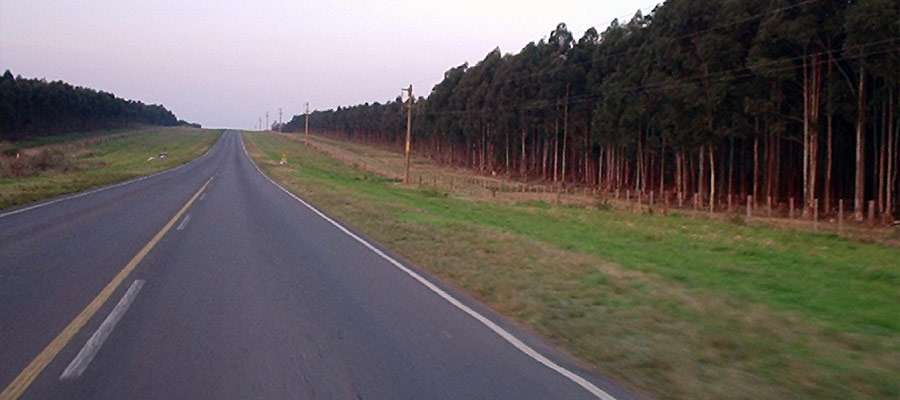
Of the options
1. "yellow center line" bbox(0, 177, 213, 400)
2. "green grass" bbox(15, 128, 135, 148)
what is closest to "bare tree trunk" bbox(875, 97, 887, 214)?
"yellow center line" bbox(0, 177, 213, 400)

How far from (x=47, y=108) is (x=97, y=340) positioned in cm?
12356

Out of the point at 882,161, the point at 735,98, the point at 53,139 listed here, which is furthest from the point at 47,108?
the point at 882,161

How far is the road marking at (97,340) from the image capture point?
274 inches

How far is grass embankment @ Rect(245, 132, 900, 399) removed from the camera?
23.7 feet

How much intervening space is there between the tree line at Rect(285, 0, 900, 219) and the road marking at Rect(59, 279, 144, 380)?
Answer: 99.9ft

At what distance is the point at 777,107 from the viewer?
40.2 metres

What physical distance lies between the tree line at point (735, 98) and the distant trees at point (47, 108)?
6562cm

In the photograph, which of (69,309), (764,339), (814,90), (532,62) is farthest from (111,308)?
(532,62)

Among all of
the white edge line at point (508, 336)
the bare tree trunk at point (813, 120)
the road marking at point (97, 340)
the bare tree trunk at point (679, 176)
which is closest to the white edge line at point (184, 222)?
the white edge line at point (508, 336)

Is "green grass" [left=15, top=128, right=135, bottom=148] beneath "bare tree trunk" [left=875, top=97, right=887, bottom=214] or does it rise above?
above

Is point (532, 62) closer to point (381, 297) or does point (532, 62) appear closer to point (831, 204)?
point (831, 204)

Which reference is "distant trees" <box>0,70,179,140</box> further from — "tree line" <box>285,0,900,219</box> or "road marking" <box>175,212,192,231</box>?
"road marking" <box>175,212,192,231</box>

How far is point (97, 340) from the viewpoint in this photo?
8156 mm

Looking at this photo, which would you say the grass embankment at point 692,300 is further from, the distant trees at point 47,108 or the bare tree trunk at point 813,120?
the distant trees at point 47,108
